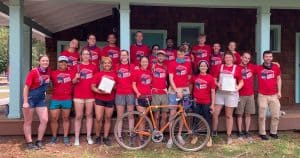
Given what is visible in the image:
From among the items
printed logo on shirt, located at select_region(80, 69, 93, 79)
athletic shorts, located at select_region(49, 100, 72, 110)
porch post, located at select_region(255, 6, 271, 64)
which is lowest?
athletic shorts, located at select_region(49, 100, 72, 110)

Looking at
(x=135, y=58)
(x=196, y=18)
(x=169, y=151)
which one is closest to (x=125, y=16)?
(x=135, y=58)

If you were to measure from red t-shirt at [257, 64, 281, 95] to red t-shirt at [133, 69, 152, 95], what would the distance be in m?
2.12

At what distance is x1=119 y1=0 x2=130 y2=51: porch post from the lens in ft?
27.6

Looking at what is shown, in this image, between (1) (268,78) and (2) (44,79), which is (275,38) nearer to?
(1) (268,78)

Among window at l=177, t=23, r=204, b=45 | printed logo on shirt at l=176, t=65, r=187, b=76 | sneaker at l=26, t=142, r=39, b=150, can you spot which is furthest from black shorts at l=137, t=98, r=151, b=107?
window at l=177, t=23, r=204, b=45

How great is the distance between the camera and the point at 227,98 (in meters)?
7.80

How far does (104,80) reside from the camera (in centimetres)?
738

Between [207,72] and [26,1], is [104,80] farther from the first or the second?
[26,1]

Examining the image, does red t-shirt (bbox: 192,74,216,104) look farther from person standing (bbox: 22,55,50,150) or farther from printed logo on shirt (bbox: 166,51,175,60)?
person standing (bbox: 22,55,50,150)

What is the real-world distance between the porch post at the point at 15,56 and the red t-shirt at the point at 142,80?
2.27 m

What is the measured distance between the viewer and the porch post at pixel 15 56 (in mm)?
8102

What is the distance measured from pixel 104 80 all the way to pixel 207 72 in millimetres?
1871

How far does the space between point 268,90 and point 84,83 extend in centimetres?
337

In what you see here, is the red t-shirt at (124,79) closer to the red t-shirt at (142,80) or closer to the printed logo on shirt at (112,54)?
the red t-shirt at (142,80)
